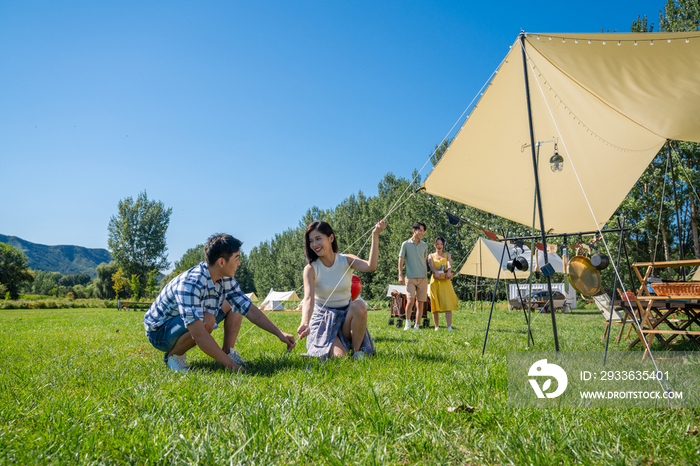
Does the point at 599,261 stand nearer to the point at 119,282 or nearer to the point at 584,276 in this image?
the point at 584,276

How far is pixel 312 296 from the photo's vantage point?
3.59 m

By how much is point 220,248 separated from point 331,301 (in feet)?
4.07

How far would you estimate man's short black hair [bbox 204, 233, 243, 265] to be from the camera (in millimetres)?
2914

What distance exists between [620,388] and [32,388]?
11.3 feet

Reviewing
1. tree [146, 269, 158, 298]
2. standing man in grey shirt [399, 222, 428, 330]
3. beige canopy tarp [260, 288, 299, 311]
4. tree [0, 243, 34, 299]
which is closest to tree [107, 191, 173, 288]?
tree [146, 269, 158, 298]

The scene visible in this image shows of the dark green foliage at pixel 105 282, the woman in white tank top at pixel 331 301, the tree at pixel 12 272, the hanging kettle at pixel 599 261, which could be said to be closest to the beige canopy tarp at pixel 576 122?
the hanging kettle at pixel 599 261

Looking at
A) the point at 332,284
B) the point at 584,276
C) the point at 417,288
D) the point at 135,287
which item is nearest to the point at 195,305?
the point at 332,284

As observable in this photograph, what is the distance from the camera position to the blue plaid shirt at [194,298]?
270cm

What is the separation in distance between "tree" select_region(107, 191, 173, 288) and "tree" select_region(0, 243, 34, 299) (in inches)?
347

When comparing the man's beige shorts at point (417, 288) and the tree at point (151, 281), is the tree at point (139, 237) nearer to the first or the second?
the tree at point (151, 281)

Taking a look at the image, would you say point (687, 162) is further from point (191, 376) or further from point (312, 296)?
point (191, 376)

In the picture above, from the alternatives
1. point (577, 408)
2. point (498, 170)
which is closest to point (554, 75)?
point (498, 170)

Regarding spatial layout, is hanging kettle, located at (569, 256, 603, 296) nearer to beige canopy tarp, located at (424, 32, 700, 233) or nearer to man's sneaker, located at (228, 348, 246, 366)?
beige canopy tarp, located at (424, 32, 700, 233)

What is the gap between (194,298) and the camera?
8.95 feet
